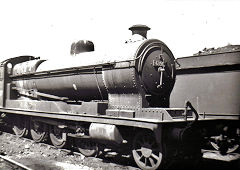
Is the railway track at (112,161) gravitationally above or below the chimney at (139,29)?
below

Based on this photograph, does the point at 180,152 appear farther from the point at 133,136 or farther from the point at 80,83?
the point at 80,83

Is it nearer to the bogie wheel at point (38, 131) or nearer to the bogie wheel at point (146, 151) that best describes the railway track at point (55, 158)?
the bogie wheel at point (38, 131)

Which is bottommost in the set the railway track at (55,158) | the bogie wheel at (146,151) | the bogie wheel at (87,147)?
the railway track at (55,158)

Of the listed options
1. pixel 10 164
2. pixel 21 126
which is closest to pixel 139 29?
pixel 10 164

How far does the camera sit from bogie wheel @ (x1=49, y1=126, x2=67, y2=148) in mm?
8439

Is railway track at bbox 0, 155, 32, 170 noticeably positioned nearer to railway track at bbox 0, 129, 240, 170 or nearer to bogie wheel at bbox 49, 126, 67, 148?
railway track at bbox 0, 129, 240, 170

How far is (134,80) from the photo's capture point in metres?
6.22

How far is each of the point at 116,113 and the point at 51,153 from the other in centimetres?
308

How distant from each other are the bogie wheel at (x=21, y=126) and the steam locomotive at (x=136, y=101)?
0.06 meters

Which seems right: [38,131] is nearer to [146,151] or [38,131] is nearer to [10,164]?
[10,164]

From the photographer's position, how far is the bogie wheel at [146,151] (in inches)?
231

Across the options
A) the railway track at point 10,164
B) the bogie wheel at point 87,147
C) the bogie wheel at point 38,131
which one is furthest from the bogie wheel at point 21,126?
the bogie wheel at point 87,147

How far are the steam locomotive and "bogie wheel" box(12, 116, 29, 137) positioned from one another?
60mm

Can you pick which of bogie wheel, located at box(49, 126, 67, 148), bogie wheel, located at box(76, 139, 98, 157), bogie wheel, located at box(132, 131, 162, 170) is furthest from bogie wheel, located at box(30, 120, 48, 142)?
bogie wheel, located at box(132, 131, 162, 170)
